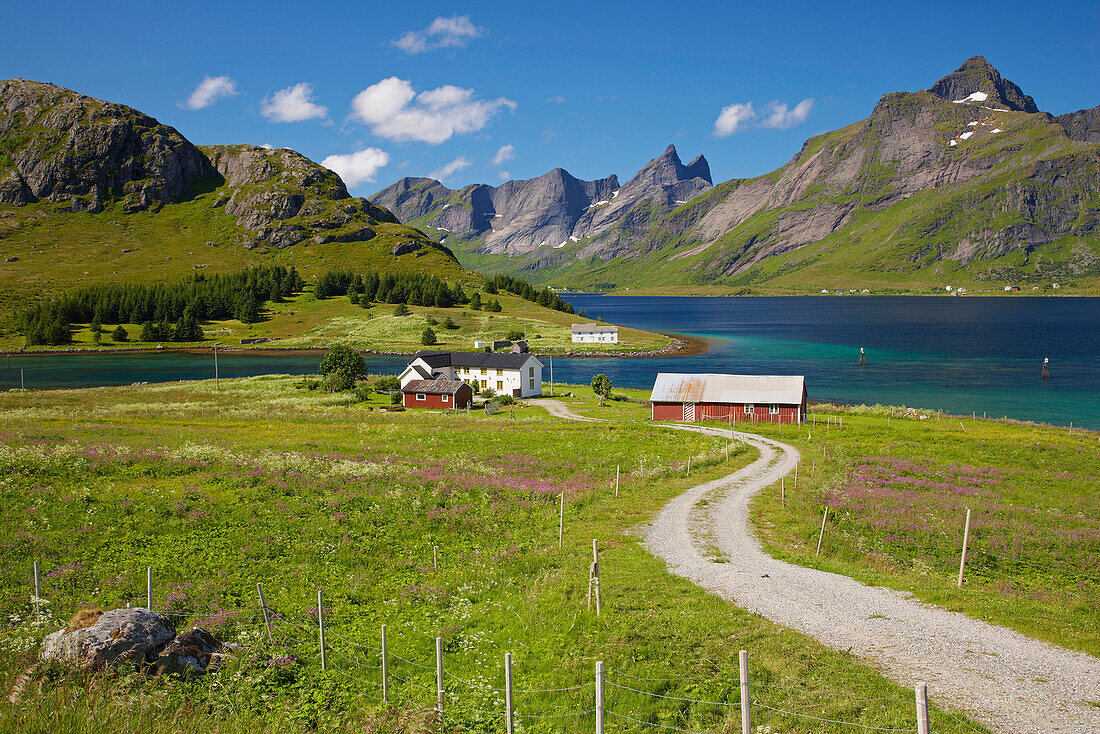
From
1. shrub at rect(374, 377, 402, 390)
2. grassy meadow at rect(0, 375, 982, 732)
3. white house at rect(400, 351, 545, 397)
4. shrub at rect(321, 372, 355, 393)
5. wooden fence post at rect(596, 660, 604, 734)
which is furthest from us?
shrub at rect(374, 377, 402, 390)

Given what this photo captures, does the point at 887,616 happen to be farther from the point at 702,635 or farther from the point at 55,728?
the point at 55,728

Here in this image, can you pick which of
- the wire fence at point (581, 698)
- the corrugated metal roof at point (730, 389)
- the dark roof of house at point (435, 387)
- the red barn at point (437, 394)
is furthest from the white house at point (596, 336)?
the wire fence at point (581, 698)

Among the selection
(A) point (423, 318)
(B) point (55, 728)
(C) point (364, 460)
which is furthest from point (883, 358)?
(B) point (55, 728)

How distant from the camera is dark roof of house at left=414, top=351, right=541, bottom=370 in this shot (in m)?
92.2

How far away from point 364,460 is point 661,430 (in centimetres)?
3054

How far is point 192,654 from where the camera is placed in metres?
13.0

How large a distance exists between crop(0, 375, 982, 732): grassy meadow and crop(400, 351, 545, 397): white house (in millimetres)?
51187

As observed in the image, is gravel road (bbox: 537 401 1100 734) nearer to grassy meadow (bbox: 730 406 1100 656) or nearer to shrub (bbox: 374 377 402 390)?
grassy meadow (bbox: 730 406 1100 656)

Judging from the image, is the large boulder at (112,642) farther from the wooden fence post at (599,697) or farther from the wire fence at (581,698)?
the wooden fence post at (599,697)

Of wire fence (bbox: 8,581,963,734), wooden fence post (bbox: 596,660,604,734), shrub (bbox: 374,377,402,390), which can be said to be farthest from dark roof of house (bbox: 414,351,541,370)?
wooden fence post (bbox: 596,660,604,734)

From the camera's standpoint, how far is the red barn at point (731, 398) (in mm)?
66812

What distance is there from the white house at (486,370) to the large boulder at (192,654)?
75035 millimetres

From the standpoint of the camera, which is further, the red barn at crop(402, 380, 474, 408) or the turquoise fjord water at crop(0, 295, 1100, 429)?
the turquoise fjord water at crop(0, 295, 1100, 429)

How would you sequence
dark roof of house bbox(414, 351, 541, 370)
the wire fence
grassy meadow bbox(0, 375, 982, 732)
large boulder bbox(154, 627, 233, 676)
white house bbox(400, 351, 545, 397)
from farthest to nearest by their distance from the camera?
dark roof of house bbox(414, 351, 541, 370), white house bbox(400, 351, 545, 397), large boulder bbox(154, 627, 233, 676), grassy meadow bbox(0, 375, 982, 732), the wire fence
